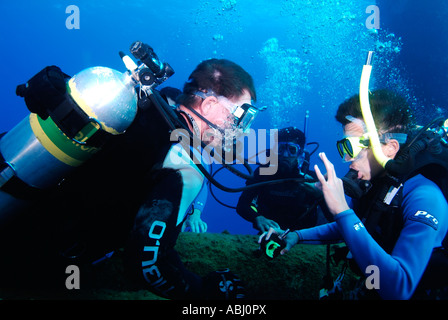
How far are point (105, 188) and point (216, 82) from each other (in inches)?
54.0

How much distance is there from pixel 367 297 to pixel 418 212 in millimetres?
930

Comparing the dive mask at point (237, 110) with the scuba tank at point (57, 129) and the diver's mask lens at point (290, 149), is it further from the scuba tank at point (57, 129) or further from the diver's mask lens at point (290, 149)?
the diver's mask lens at point (290, 149)

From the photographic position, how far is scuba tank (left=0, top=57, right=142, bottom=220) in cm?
141

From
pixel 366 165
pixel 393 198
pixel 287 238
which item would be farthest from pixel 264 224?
pixel 393 198

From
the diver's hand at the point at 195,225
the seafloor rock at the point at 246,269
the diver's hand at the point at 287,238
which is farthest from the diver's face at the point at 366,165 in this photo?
the diver's hand at the point at 195,225

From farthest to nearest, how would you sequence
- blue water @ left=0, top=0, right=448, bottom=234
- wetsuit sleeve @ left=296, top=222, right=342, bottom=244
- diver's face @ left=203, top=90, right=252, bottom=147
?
blue water @ left=0, top=0, right=448, bottom=234 < wetsuit sleeve @ left=296, top=222, right=342, bottom=244 < diver's face @ left=203, top=90, right=252, bottom=147

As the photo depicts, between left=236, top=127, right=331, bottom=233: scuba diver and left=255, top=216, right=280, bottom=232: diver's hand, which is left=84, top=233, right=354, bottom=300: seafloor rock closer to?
left=255, top=216, right=280, bottom=232: diver's hand

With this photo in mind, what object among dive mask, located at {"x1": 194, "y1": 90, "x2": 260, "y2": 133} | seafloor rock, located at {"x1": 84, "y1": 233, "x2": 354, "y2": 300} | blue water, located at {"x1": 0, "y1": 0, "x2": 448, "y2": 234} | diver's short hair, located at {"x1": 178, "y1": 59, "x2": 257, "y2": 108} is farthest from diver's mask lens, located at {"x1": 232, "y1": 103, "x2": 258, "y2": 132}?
blue water, located at {"x1": 0, "y1": 0, "x2": 448, "y2": 234}

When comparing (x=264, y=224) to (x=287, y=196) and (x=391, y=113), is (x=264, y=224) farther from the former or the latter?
(x=391, y=113)

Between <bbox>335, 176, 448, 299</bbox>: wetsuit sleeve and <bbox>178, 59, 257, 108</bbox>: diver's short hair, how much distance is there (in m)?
1.50

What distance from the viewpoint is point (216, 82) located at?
2219mm

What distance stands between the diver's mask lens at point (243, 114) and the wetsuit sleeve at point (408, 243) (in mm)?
1202

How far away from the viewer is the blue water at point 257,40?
12.4 m
